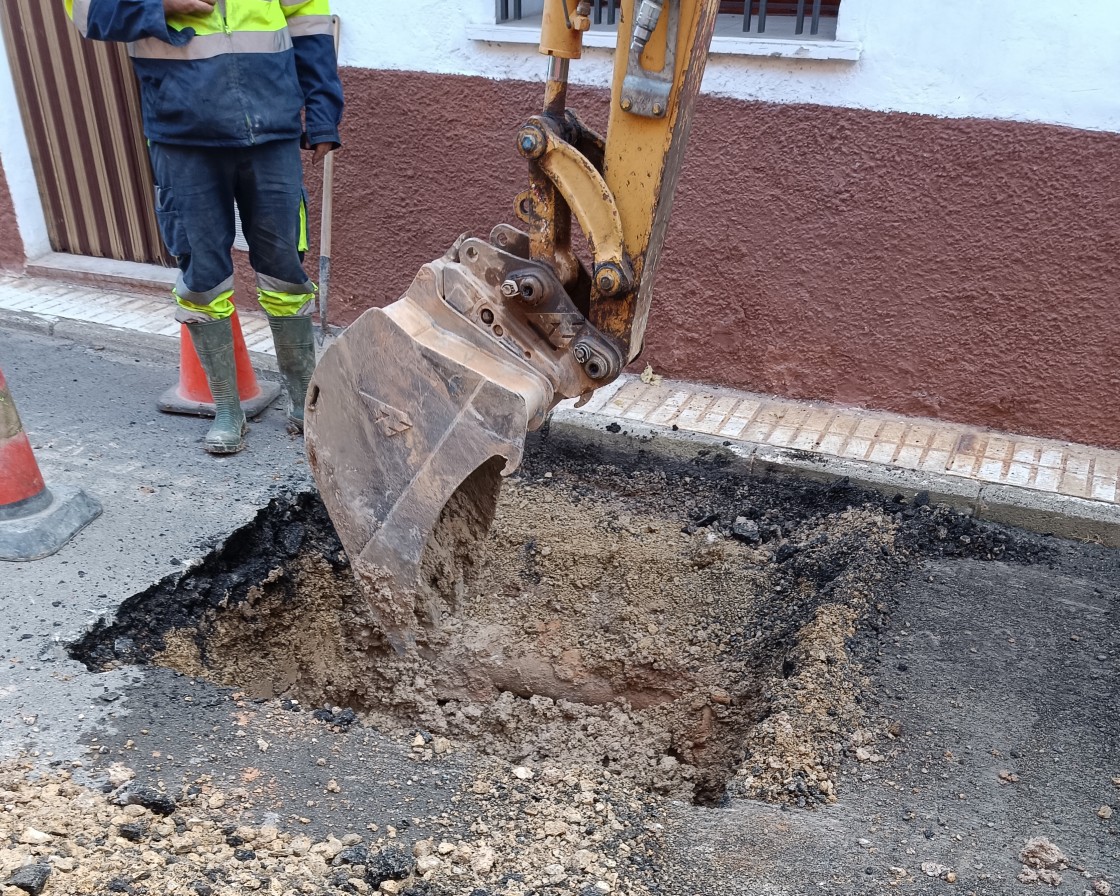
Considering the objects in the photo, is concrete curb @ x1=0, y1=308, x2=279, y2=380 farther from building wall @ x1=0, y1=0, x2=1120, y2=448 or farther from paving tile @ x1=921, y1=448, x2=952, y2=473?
paving tile @ x1=921, y1=448, x2=952, y2=473

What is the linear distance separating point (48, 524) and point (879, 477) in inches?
131

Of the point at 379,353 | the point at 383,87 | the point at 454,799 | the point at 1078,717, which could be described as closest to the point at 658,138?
the point at 379,353

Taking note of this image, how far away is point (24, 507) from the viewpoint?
376 cm

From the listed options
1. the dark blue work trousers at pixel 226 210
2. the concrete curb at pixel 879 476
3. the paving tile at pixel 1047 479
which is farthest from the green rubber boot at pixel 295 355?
the paving tile at pixel 1047 479

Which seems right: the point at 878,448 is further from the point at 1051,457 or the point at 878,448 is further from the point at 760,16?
the point at 760,16

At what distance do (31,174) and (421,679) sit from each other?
4837 millimetres

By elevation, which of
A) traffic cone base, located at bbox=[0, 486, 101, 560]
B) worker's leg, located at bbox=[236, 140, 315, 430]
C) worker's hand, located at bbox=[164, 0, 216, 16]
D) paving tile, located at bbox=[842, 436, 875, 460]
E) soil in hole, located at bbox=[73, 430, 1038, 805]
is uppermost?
worker's hand, located at bbox=[164, 0, 216, 16]

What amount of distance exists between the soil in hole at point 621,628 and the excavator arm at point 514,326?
2.23ft

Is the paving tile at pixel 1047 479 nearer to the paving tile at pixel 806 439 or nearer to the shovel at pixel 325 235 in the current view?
the paving tile at pixel 806 439

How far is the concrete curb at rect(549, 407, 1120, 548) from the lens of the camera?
401 cm

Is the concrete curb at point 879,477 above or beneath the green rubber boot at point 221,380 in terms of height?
beneath

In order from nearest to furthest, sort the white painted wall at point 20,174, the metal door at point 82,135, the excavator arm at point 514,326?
the excavator arm at point 514,326, the metal door at point 82,135, the white painted wall at point 20,174

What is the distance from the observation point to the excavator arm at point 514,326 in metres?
2.69

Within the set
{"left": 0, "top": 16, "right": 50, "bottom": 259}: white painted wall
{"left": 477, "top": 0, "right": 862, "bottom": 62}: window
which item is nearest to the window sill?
{"left": 477, "top": 0, "right": 862, "bottom": 62}: window
